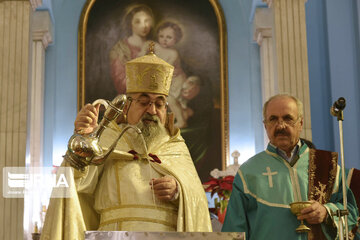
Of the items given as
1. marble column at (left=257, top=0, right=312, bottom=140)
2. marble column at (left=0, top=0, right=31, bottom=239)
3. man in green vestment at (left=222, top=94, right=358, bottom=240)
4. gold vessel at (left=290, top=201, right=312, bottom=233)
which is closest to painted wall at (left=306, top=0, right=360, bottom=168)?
marble column at (left=257, top=0, right=312, bottom=140)

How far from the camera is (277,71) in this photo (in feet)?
26.6

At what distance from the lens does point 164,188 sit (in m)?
4.02

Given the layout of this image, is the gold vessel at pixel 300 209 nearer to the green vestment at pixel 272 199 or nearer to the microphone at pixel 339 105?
the green vestment at pixel 272 199

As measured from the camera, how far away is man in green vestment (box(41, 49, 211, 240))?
3951mm

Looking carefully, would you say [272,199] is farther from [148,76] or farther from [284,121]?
[148,76]

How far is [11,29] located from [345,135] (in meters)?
4.38

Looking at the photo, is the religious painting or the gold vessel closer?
the gold vessel

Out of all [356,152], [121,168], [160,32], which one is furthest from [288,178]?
[160,32]

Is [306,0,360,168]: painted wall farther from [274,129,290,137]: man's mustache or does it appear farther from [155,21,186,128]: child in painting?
[274,129,290,137]: man's mustache

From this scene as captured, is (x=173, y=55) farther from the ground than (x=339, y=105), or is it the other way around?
(x=173, y=55)

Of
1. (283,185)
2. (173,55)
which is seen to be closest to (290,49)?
(173,55)

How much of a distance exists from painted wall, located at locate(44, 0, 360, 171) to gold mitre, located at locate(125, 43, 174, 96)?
482 cm

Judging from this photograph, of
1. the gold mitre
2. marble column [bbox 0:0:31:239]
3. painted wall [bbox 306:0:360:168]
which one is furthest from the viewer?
painted wall [bbox 306:0:360:168]

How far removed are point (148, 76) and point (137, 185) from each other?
0.79m
